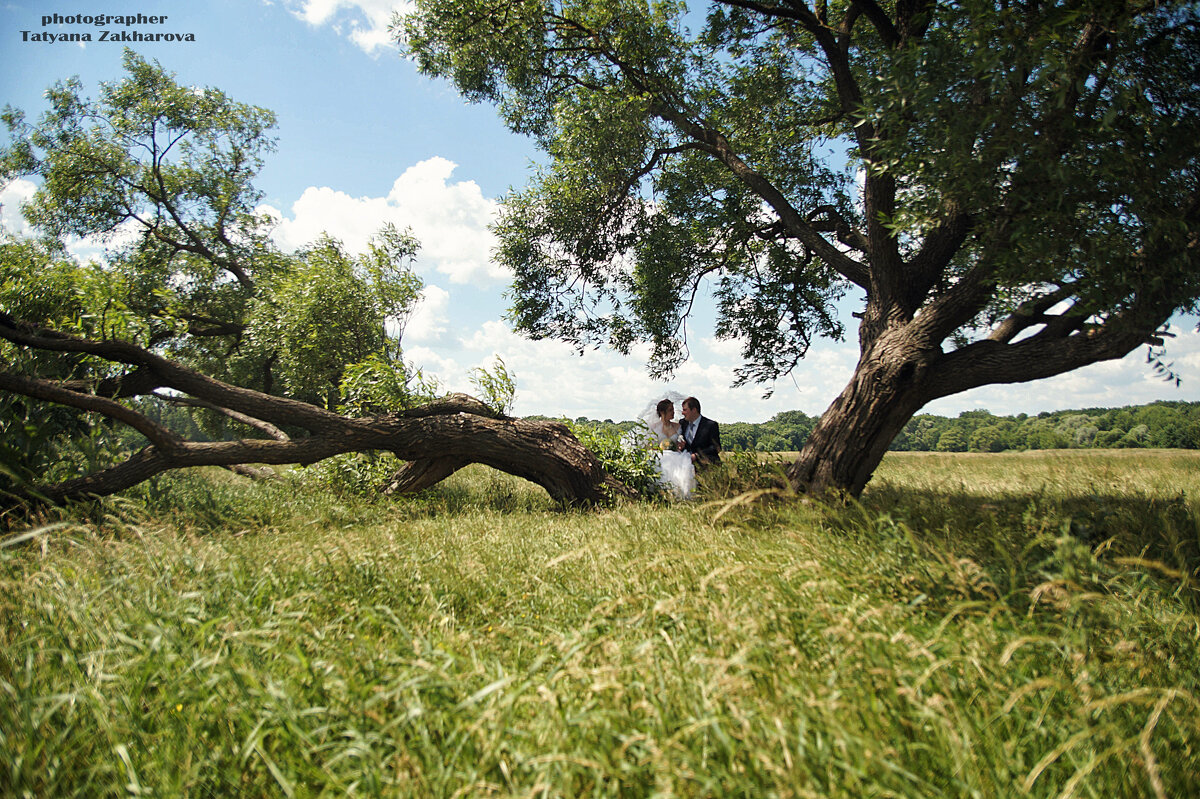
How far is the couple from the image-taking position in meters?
9.81

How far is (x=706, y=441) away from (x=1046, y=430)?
37465 mm

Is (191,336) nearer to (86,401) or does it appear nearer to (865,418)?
(86,401)

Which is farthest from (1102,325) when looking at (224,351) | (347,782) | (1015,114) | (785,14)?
(224,351)

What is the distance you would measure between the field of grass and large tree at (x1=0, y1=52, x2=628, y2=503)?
156 inches

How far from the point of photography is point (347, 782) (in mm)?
2256

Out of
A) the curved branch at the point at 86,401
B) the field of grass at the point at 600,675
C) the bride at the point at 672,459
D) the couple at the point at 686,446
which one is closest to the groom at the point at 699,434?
the couple at the point at 686,446

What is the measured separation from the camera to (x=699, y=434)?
10.3 metres

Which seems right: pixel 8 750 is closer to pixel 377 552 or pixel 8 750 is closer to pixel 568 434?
pixel 377 552

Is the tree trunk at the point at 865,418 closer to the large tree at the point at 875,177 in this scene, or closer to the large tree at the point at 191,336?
the large tree at the point at 875,177

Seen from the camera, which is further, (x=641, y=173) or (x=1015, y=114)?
(x=641, y=173)

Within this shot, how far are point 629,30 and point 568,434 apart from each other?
723 cm

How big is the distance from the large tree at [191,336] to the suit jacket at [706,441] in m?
1.84

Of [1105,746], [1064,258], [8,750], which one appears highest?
[1064,258]

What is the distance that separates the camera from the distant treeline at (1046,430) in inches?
1092
